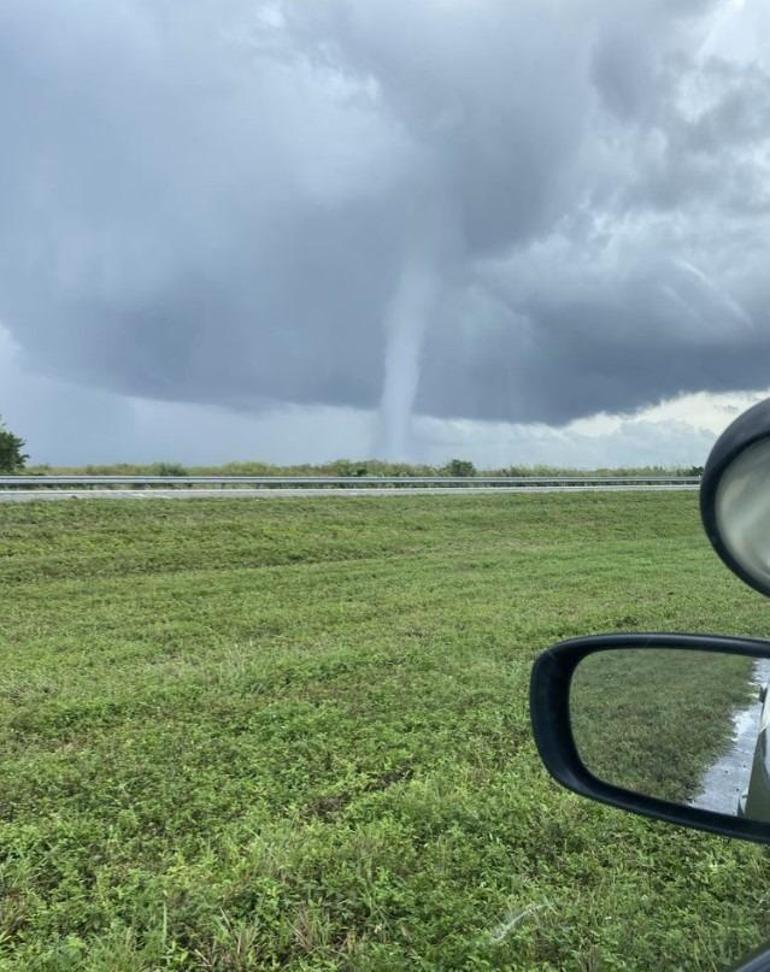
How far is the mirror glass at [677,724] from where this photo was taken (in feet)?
4.93

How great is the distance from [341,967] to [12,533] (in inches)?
516

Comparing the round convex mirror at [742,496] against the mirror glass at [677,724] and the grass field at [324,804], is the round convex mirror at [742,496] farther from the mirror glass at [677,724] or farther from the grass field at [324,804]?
the grass field at [324,804]

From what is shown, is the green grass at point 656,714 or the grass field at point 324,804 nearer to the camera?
the green grass at point 656,714

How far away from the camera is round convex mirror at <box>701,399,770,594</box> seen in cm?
94

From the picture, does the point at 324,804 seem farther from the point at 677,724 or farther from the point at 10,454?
the point at 10,454

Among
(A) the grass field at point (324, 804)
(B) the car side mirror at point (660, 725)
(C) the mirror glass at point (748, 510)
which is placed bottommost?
(A) the grass field at point (324, 804)

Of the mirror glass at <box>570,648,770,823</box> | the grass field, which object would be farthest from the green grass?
the grass field

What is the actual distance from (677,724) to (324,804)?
260 cm

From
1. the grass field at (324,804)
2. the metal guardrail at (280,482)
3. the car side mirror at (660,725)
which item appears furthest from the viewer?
the metal guardrail at (280,482)

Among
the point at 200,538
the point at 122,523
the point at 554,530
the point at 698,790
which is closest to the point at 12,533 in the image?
the point at 122,523

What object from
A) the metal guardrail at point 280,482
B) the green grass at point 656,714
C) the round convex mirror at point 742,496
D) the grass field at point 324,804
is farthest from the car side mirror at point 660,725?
the metal guardrail at point 280,482

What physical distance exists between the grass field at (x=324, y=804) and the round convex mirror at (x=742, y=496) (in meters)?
2.18

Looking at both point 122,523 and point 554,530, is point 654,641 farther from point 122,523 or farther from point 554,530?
point 554,530

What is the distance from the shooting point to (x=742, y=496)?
1005 millimetres
